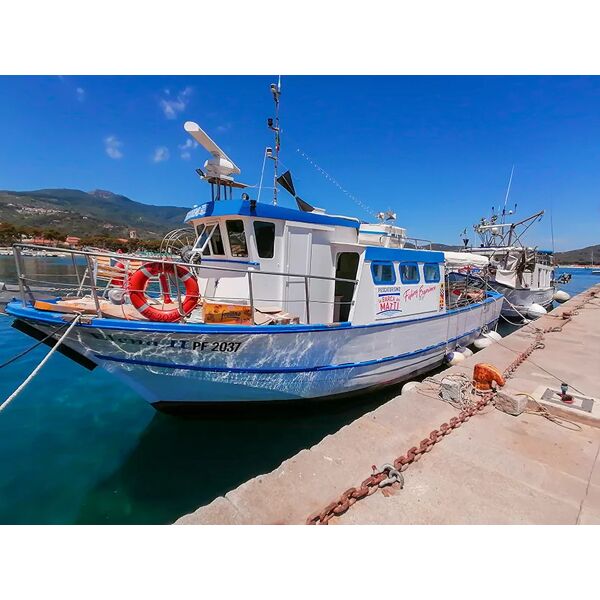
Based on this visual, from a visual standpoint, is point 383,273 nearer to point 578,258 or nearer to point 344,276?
point 344,276

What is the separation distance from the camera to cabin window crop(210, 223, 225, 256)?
18.8 ft

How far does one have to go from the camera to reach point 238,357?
4.56 metres

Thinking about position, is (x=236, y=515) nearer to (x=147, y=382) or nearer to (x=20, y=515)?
(x=147, y=382)

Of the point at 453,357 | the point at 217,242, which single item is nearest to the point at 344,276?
the point at 217,242

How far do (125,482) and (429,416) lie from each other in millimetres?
4099

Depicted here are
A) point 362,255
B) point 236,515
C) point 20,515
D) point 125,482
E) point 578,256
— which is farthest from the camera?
point 578,256

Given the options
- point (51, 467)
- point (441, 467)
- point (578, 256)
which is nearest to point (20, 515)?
point (51, 467)

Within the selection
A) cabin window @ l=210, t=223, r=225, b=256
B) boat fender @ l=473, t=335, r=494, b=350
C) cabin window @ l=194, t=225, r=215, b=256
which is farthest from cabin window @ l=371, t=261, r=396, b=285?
boat fender @ l=473, t=335, r=494, b=350

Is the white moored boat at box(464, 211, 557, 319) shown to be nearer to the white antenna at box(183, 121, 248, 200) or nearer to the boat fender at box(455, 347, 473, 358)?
the boat fender at box(455, 347, 473, 358)

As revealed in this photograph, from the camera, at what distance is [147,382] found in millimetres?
4570

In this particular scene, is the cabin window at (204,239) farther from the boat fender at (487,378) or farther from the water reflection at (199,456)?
the boat fender at (487,378)

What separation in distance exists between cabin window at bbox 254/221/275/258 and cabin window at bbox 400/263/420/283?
9.40ft

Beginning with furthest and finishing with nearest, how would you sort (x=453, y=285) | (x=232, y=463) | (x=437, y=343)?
(x=453, y=285) < (x=437, y=343) < (x=232, y=463)

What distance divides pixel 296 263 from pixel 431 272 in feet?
11.7
